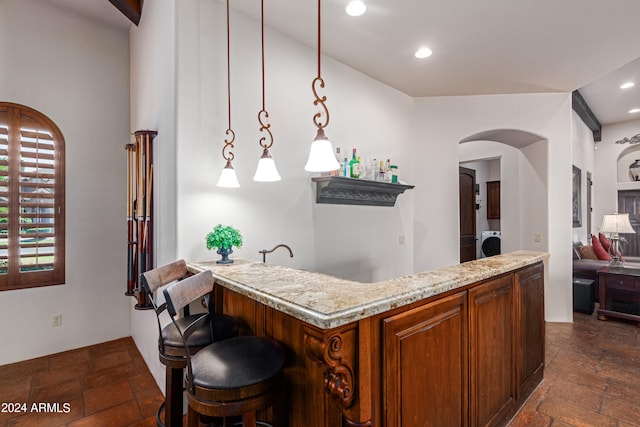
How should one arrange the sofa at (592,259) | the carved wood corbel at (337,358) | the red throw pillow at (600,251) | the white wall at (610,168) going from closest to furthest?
the carved wood corbel at (337,358), the sofa at (592,259), the red throw pillow at (600,251), the white wall at (610,168)

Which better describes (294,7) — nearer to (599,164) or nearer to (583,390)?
(583,390)

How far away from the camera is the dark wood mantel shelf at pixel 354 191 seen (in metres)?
2.98

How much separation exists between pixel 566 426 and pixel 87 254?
14.5 ft

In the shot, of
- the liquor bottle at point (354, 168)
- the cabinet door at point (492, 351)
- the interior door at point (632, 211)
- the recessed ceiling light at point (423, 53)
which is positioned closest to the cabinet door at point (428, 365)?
the cabinet door at point (492, 351)

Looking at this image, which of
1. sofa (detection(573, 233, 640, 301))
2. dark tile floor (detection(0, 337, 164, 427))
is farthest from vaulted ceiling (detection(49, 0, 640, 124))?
dark tile floor (detection(0, 337, 164, 427))

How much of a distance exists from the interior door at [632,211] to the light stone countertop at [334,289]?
7.29m

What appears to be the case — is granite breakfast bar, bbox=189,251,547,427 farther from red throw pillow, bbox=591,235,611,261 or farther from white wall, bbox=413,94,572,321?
red throw pillow, bbox=591,235,611,261

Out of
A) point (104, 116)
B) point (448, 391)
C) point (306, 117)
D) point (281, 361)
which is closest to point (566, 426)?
point (448, 391)

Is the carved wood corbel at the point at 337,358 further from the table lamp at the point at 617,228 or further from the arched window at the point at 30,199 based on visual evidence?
the table lamp at the point at 617,228

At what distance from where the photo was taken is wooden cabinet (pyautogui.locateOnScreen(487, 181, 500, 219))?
6637 mm

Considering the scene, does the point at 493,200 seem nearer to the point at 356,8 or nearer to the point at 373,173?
the point at 373,173

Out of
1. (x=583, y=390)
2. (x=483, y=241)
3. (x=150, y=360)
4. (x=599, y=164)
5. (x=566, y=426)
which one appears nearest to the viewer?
(x=566, y=426)

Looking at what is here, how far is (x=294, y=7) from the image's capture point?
2463mm

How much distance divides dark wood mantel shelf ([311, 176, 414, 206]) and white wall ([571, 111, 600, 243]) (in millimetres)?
4121
